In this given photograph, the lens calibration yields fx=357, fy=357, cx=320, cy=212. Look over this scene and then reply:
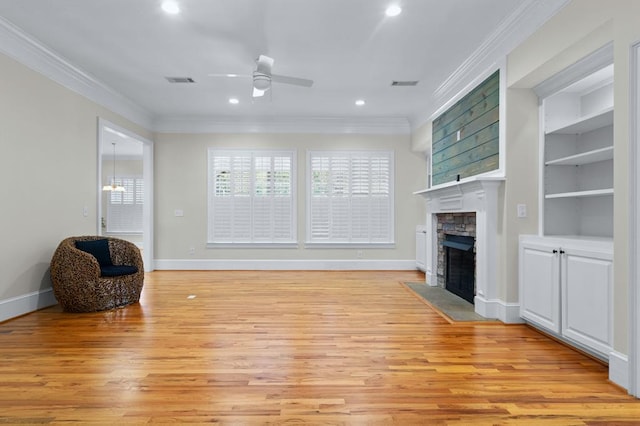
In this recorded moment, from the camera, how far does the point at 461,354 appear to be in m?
2.84

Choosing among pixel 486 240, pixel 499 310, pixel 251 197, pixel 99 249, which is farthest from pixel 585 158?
pixel 251 197

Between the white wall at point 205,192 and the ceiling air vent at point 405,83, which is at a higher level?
the ceiling air vent at point 405,83

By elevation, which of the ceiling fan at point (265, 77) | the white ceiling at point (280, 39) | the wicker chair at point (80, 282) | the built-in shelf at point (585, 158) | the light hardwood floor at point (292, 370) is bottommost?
the light hardwood floor at point (292, 370)

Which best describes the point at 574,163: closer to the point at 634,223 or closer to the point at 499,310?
the point at 634,223

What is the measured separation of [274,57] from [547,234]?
3545 mm

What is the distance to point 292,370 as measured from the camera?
2529mm

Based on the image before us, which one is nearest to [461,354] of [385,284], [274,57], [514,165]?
[514,165]

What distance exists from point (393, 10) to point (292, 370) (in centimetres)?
316

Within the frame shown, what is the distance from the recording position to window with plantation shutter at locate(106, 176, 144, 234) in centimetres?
1048

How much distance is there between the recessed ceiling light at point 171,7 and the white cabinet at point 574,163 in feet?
11.9

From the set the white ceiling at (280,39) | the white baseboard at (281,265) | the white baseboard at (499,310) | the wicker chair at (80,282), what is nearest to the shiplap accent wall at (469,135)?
the white ceiling at (280,39)

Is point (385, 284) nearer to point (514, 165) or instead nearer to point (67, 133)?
point (514, 165)

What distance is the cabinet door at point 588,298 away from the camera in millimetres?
2473

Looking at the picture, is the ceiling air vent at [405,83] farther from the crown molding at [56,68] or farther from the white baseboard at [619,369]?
the crown molding at [56,68]
